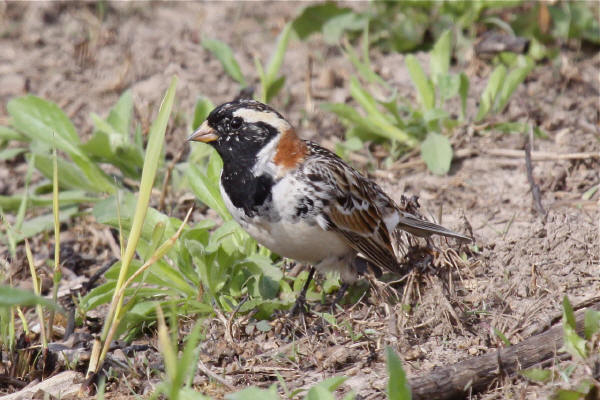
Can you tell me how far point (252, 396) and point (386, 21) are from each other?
194 inches

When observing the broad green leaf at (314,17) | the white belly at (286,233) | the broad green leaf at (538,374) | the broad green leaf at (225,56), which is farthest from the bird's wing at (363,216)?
the broad green leaf at (314,17)

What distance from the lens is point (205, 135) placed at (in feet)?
15.6

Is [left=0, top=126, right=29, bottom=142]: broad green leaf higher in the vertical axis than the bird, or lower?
higher

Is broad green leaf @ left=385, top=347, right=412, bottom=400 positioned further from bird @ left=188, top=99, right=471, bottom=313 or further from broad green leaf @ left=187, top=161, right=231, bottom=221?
broad green leaf @ left=187, top=161, right=231, bottom=221

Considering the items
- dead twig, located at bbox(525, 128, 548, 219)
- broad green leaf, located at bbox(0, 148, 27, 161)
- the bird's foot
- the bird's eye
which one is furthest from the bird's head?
broad green leaf, located at bbox(0, 148, 27, 161)

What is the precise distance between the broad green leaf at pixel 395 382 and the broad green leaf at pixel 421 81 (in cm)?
331

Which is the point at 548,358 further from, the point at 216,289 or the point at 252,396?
the point at 216,289

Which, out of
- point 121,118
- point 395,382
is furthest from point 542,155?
point 395,382

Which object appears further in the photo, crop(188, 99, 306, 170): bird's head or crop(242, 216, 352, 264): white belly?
crop(188, 99, 306, 170): bird's head

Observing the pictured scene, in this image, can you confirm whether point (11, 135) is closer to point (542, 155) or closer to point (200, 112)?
point (200, 112)

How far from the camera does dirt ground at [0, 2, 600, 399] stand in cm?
421

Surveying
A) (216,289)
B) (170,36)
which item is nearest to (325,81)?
(170,36)

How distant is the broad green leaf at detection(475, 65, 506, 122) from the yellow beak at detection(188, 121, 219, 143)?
2.33 metres

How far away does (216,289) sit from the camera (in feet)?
15.5
